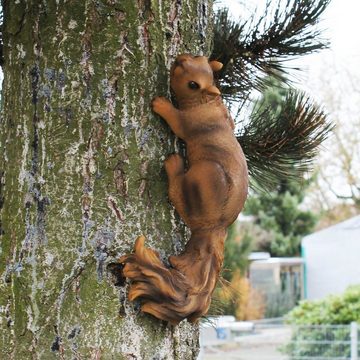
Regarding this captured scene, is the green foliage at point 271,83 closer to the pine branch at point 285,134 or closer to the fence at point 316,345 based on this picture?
the pine branch at point 285,134

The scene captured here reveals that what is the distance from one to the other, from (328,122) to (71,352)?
2.71ft

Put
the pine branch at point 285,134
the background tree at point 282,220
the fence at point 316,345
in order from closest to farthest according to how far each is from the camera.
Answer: the pine branch at point 285,134
the fence at point 316,345
the background tree at point 282,220

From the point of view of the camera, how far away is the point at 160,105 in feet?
2.69

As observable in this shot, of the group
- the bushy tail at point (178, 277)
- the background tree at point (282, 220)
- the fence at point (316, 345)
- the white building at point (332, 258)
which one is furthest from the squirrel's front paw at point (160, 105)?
the background tree at point (282, 220)

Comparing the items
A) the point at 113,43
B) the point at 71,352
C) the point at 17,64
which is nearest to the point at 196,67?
the point at 113,43

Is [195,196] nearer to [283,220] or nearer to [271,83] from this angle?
[271,83]

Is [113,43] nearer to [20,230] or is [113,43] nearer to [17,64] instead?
[17,64]

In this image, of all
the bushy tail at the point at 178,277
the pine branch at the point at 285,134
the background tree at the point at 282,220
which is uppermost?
the background tree at the point at 282,220

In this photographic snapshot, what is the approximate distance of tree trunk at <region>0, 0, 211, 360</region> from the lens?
772 millimetres

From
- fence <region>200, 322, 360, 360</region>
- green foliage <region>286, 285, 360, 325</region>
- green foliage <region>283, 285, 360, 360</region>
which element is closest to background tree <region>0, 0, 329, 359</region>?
fence <region>200, 322, 360, 360</region>

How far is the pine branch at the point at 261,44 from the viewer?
4.76 feet

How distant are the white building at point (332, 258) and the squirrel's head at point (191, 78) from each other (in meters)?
10.2

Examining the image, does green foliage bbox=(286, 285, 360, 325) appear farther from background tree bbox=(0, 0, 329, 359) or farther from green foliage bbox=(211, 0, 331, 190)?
background tree bbox=(0, 0, 329, 359)

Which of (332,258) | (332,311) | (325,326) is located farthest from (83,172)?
(332,258)
